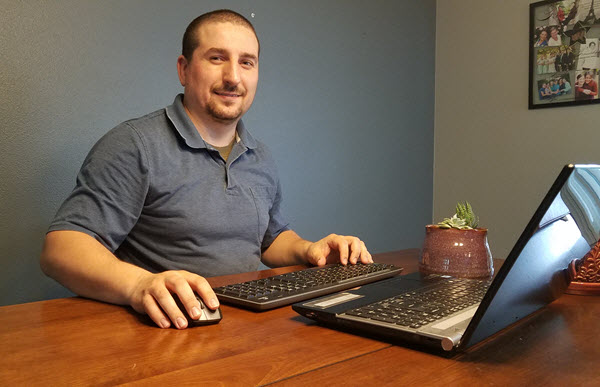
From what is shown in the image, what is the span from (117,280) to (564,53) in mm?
2790

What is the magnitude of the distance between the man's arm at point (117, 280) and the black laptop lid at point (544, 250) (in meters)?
0.40

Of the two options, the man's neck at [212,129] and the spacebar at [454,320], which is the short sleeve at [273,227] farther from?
the spacebar at [454,320]

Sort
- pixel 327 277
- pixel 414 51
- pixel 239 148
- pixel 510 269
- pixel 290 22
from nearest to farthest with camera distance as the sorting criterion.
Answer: pixel 510 269 < pixel 327 277 < pixel 239 148 < pixel 290 22 < pixel 414 51

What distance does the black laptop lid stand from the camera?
53cm

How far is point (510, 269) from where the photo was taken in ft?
1.76

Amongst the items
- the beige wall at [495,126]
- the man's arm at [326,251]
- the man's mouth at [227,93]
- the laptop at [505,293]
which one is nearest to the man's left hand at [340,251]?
the man's arm at [326,251]

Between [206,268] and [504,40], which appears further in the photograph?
[504,40]

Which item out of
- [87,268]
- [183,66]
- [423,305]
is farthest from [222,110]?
[423,305]

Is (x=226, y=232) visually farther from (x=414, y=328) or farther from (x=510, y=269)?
(x=510, y=269)

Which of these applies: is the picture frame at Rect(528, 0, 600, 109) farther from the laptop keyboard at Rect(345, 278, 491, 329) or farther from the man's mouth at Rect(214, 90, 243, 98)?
the laptop keyboard at Rect(345, 278, 491, 329)

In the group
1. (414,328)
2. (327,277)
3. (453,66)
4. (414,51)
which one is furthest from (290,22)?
(414,328)

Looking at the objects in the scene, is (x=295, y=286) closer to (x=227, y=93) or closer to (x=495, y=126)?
(x=227, y=93)

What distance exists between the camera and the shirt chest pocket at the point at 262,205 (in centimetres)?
157

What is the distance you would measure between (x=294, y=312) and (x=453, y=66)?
2888 mm
